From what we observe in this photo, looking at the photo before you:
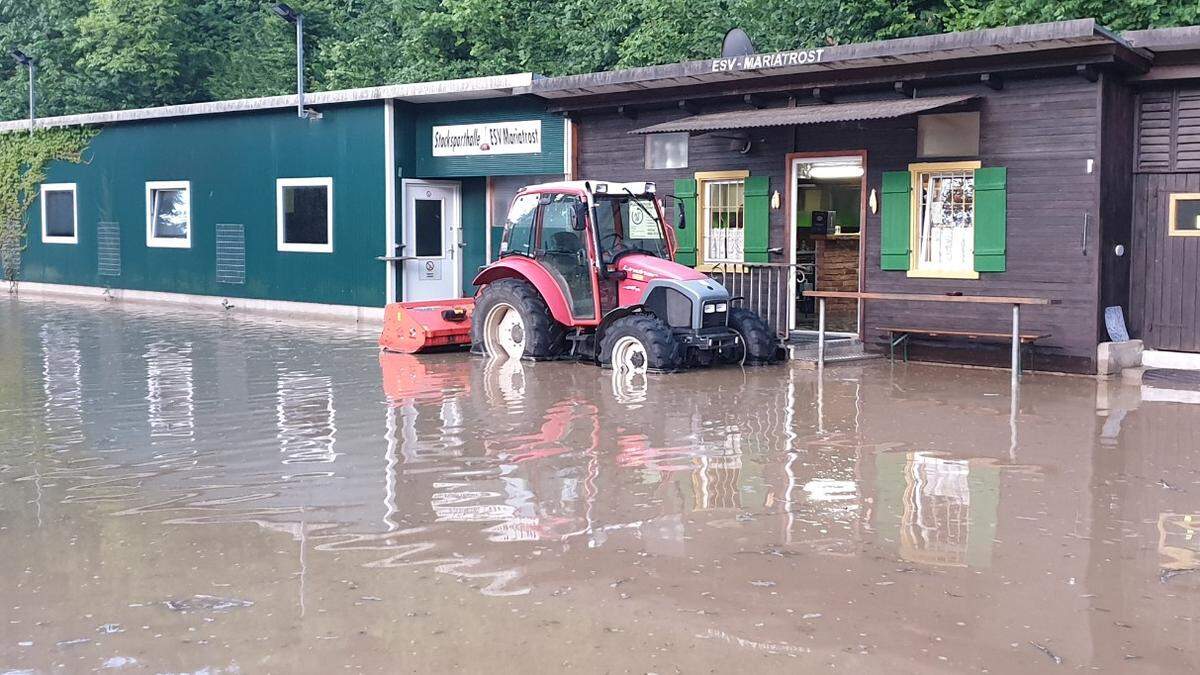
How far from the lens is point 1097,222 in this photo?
521 inches

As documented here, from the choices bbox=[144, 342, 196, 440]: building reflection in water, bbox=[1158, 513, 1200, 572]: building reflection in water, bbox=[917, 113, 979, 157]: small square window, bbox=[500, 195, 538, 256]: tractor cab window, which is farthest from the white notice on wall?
bbox=[1158, 513, 1200, 572]: building reflection in water

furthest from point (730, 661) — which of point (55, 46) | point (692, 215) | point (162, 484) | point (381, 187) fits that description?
point (55, 46)

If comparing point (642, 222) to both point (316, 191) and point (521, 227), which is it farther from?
point (316, 191)

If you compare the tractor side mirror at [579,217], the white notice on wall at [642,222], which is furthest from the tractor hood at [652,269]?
the tractor side mirror at [579,217]

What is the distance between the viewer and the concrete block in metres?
13.2

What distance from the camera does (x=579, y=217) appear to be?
1357 centimetres

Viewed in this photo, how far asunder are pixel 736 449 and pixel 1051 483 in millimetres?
2060

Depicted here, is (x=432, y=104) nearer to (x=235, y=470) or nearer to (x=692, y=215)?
(x=692, y=215)

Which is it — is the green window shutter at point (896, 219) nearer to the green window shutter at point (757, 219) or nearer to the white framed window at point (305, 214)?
the green window shutter at point (757, 219)

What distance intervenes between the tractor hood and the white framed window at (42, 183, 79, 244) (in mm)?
15822

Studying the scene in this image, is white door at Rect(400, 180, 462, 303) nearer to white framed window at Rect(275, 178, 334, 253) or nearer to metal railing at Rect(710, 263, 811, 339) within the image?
white framed window at Rect(275, 178, 334, 253)

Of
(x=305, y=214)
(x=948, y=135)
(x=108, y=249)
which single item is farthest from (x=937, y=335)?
(x=108, y=249)

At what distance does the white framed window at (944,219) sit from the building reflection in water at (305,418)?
256 inches

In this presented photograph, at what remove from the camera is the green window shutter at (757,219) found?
15.9 m
